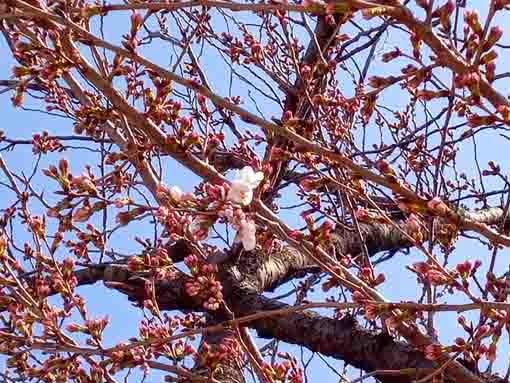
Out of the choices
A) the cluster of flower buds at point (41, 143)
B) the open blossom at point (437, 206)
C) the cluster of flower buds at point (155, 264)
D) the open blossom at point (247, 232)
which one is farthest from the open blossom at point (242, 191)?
the cluster of flower buds at point (41, 143)

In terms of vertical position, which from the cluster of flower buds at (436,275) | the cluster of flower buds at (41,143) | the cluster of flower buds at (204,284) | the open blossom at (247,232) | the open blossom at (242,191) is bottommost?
the cluster of flower buds at (436,275)

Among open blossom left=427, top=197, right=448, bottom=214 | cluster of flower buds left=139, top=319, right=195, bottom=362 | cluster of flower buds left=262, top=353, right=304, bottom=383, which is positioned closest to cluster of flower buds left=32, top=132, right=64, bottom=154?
cluster of flower buds left=139, top=319, right=195, bottom=362

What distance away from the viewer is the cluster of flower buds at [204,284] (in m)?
1.88

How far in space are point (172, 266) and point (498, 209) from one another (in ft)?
10.9

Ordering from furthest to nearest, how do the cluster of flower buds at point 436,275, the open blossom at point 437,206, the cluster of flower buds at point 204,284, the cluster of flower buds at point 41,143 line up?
the cluster of flower buds at point 41,143
the cluster of flower buds at point 204,284
the cluster of flower buds at point 436,275
the open blossom at point 437,206

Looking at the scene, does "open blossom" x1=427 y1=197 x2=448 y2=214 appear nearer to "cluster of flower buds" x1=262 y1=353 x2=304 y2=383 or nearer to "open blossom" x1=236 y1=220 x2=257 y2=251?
"open blossom" x1=236 y1=220 x2=257 y2=251

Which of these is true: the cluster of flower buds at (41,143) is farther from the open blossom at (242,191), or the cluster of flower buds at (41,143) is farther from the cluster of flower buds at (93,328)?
the open blossom at (242,191)

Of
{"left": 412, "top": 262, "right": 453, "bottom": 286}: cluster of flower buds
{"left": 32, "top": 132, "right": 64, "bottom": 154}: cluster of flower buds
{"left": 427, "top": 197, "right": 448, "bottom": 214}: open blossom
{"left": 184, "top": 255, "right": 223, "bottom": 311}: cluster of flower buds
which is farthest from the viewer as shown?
{"left": 32, "top": 132, "right": 64, "bottom": 154}: cluster of flower buds

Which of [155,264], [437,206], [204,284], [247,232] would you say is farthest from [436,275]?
[155,264]

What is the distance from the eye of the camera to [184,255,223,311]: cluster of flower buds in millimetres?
1881

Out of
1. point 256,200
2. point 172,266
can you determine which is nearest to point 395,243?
point 172,266

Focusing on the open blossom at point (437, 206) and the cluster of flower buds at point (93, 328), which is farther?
the cluster of flower buds at point (93, 328)

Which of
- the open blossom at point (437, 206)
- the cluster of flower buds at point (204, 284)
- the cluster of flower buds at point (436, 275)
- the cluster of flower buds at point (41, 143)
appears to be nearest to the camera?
the open blossom at point (437, 206)

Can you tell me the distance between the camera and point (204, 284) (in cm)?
189
